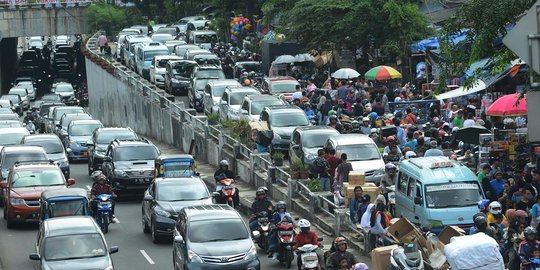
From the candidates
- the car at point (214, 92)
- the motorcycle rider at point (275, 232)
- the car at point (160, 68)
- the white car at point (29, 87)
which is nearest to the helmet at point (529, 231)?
the motorcycle rider at point (275, 232)

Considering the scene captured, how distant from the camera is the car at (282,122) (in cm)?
3800

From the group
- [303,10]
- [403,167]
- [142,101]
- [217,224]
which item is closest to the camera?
[217,224]

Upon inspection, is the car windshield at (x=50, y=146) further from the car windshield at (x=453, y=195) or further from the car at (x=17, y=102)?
the car at (x=17, y=102)

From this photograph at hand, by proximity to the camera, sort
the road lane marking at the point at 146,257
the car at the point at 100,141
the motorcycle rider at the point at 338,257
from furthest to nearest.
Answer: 1. the car at the point at 100,141
2. the road lane marking at the point at 146,257
3. the motorcycle rider at the point at 338,257

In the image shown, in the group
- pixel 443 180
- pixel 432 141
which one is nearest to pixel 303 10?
pixel 432 141

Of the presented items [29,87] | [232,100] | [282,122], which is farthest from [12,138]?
[29,87]

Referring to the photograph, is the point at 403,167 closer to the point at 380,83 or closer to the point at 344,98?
the point at 344,98

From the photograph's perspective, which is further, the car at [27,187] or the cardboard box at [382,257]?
the car at [27,187]

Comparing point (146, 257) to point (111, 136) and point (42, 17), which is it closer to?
point (111, 136)

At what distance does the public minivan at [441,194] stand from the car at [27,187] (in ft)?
34.1

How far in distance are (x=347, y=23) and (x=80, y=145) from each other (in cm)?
1069

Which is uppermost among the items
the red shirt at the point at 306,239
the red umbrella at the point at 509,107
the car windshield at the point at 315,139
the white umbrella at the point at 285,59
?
the white umbrella at the point at 285,59

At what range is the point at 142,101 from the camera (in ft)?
188

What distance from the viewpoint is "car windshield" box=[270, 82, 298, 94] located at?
47.5 metres
